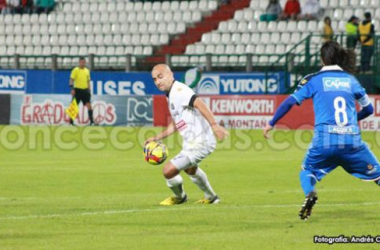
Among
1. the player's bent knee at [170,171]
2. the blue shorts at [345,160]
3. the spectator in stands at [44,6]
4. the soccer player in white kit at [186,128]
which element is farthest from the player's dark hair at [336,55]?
the spectator in stands at [44,6]

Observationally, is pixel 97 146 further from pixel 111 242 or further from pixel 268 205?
pixel 111 242

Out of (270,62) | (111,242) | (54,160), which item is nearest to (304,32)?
(270,62)

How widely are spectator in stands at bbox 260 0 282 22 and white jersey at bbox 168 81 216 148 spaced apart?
966 inches

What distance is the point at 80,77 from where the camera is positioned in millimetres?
33406

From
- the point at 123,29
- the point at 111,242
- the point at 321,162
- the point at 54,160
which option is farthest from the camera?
the point at 123,29

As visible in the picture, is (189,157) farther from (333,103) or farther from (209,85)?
(209,85)

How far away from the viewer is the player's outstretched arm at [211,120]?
40.0 feet

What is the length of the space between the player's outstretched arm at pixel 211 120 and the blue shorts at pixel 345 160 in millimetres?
1193

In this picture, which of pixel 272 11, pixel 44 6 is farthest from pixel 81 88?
pixel 44 6

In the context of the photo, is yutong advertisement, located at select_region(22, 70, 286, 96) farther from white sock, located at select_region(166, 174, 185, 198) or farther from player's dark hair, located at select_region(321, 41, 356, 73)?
player's dark hair, located at select_region(321, 41, 356, 73)

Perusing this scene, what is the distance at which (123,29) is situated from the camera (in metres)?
41.6

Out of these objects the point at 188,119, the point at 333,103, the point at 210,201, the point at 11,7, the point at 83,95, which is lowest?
the point at 83,95

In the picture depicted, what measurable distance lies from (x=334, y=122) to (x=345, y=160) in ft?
1.41

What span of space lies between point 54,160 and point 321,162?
37.3 ft
